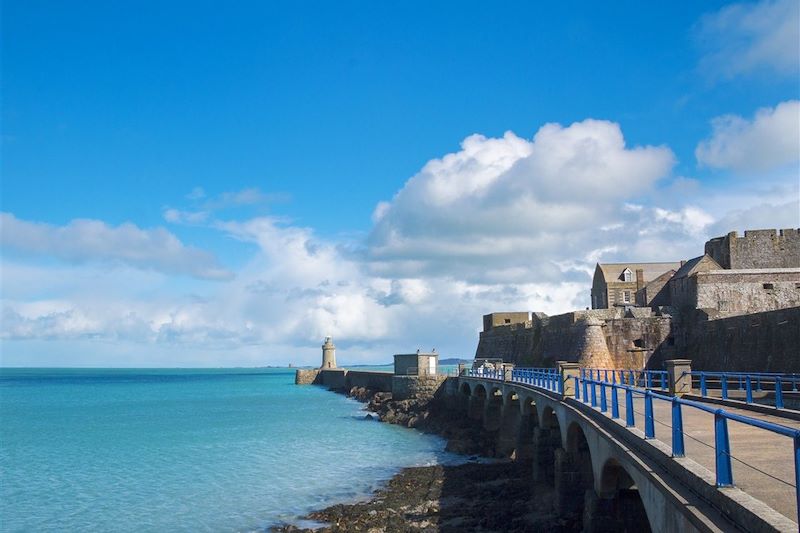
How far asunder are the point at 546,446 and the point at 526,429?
4.74 meters

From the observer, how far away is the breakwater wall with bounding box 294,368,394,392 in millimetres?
61594

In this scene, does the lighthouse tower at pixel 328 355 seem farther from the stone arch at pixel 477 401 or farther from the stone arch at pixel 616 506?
the stone arch at pixel 616 506

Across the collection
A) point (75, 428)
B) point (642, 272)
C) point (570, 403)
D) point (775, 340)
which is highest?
point (642, 272)

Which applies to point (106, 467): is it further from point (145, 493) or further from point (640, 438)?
point (640, 438)

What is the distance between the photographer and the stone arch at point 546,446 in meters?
19.8

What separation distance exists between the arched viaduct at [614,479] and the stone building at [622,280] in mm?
28934

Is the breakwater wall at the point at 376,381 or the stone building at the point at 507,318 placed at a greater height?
the stone building at the point at 507,318

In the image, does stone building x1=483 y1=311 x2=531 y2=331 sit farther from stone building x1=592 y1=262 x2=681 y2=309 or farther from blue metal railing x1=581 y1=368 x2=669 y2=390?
blue metal railing x1=581 y1=368 x2=669 y2=390

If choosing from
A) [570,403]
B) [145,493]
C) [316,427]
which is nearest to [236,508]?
[145,493]

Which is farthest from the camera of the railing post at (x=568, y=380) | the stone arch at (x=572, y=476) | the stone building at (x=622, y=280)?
the stone building at (x=622, y=280)

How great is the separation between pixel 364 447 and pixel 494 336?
25.3 m

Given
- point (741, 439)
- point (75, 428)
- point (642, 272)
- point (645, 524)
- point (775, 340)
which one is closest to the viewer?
point (741, 439)

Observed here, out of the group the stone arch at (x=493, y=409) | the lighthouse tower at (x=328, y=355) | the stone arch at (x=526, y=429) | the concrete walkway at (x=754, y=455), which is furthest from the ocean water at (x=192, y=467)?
the lighthouse tower at (x=328, y=355)

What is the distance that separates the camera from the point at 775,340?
24.0m
